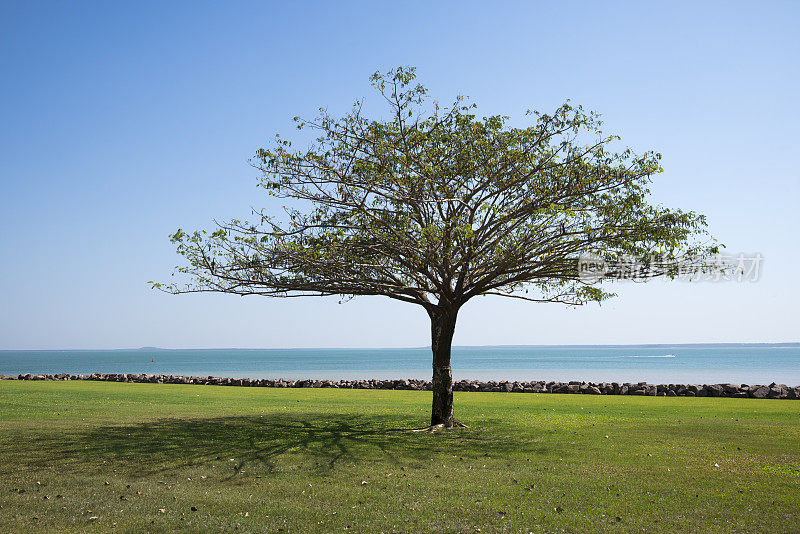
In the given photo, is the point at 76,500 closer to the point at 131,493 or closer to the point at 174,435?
the point at 131,493

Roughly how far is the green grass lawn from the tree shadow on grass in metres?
0.06

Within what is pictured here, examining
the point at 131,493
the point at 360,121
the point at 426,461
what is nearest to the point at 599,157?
the point at 360,121

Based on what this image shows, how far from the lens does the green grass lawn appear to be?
8.38 metres

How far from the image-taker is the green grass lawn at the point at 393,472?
8.38m

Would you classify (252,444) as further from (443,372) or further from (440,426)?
(443,372)

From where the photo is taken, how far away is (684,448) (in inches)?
551

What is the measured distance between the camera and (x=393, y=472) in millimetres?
11445

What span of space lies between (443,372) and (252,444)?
587 cm

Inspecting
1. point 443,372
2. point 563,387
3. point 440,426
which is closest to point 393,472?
point 440,426

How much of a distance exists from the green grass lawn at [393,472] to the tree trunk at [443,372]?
2.38 feet

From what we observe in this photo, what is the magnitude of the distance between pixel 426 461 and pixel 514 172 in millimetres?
8264

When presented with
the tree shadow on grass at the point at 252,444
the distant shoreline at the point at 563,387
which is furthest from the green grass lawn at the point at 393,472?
the distant shoreline at the point at 563,387

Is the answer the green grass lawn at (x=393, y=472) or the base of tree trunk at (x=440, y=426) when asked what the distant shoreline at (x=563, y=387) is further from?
the base of tree trunk at (x=440, y=426)

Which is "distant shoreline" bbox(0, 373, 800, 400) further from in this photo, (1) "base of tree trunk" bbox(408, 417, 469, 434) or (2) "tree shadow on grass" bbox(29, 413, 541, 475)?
(2) "tree shadow on grass" bbox(29, 413, 541, 475)
